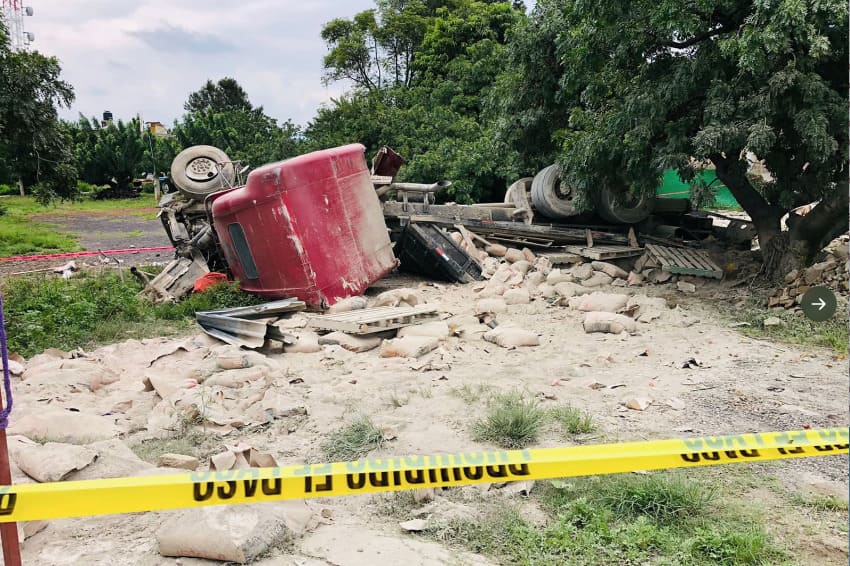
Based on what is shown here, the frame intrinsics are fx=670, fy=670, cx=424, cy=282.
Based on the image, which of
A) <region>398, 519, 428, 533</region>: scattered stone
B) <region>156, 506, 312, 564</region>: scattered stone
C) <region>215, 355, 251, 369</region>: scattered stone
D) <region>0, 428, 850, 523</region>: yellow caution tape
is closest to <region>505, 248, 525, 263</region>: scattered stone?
<region>215, 355, 251, 369</region>: scattered stone

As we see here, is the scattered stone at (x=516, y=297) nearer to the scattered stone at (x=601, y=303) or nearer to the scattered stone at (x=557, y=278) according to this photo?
the scattered stone at (x=557, y=278)

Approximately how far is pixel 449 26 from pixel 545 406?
20859mm

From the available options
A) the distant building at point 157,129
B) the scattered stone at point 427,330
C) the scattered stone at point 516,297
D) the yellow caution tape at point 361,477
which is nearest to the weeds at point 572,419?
the yellow caution tape at point 361,477

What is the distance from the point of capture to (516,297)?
955 cm

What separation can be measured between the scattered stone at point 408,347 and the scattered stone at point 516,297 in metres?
2.54

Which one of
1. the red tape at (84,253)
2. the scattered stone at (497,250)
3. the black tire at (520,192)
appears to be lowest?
the red tape at (84,253)

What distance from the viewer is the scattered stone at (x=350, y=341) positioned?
294 inches

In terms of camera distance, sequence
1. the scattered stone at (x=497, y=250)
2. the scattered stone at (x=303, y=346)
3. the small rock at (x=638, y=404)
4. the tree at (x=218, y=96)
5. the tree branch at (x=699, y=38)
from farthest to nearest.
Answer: the tree at (x=218, y=96), the scattered stone at (x=497, y=250), the tree branch at (x=699, y=38), the scattered stone at (x=303, y=346), the small rock at (x=638, y=404)

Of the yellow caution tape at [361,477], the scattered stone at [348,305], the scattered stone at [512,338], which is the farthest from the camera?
the scattered stone at [348,305]

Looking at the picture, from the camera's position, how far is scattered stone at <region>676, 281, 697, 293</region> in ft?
31.7

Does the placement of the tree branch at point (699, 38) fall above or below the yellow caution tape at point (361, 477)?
above

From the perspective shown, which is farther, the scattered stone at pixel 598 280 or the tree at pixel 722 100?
the scattered stone at pixel 598 280

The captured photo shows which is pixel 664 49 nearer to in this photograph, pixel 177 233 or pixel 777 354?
pixel 777 354

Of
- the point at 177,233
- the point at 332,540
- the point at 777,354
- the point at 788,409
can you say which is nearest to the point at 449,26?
the point at 177,233
